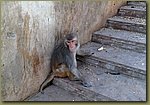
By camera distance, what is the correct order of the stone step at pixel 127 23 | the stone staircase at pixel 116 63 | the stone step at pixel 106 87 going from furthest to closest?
the stone step at pixel 127 23, the stone staircase at pixel 116 63, the stone step at pixel 106 87

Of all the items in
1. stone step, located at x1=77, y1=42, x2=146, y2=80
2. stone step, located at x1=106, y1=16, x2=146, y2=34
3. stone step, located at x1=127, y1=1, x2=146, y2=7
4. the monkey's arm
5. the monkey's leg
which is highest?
stone step, located at x1=127, y1=1, x2=146, y2=7

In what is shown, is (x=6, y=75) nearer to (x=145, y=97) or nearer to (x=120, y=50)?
(x=145, y=97)

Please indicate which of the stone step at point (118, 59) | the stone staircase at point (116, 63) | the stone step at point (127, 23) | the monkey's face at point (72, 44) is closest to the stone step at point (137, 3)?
the stone staircase at point (116, 63)

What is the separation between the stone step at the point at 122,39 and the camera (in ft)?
14.4

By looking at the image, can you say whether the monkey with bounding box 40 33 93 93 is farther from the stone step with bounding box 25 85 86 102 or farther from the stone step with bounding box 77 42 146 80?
the stone step with bounding box 77 42 146 80

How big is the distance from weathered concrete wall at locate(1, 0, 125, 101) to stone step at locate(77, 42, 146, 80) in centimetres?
52

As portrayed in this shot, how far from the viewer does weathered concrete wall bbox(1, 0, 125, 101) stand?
3.14 metres

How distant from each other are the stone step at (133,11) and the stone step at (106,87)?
1.70 m

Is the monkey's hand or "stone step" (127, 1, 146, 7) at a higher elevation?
"stone step" (127, 1, 146, 7)

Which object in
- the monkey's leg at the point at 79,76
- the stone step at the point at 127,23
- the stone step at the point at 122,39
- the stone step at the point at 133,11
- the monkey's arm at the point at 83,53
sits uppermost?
the stone step at the point at 133,11

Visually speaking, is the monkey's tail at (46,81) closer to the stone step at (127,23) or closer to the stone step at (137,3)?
the stone step at (127,23)

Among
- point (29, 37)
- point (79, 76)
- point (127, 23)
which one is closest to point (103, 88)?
point (79, 76)

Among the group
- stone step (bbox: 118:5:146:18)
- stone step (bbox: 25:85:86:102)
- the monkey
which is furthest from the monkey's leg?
stone step (bbox: 118:5:146:18)

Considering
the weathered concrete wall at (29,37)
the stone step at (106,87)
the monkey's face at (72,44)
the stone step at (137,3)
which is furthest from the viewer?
the stone step at (137,3)
